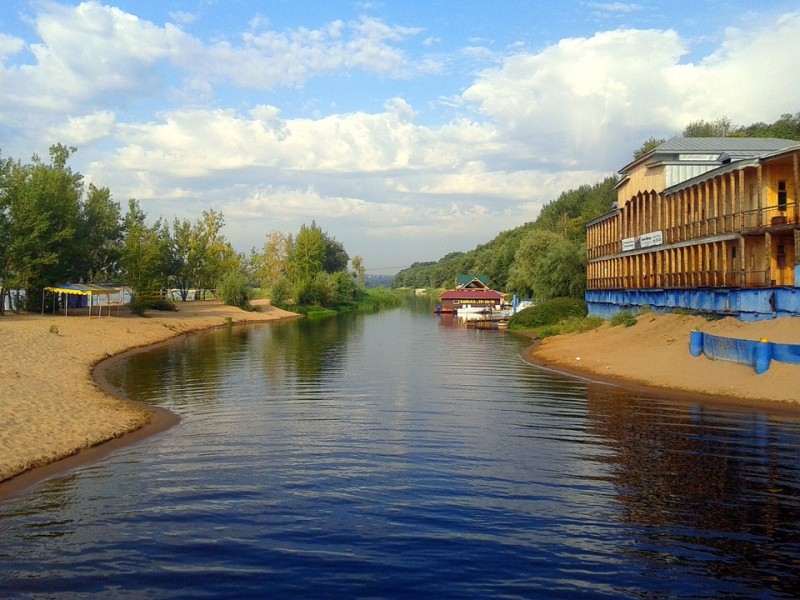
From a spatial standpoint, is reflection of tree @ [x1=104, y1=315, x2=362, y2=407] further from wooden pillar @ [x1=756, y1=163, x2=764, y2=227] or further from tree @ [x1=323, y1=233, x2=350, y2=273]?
tree @ [x1=323, y1=233, x2=350, y2=273]

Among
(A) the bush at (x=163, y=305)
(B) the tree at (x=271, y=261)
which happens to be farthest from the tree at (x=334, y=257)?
(A) the bush at (x=163, y=305)

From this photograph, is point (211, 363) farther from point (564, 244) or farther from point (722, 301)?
point (564, 244)

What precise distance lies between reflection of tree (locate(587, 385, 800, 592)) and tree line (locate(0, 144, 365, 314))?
147ft

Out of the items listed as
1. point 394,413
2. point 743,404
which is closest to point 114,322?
point 394,413

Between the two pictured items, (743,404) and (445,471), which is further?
(743,404)

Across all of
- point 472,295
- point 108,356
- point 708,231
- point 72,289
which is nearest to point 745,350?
point 708,231

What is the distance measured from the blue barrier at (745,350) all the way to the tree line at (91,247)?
4403 cm

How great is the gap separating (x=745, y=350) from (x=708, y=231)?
12187 mm

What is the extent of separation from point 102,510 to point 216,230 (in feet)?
291

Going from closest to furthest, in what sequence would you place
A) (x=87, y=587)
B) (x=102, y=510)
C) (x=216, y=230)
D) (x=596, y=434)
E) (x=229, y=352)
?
(x=87, y=587), (x=102, y=510), (x=596, y=434), (x=229, y=352), (x=216, y=230)

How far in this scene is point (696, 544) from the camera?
10461 mm

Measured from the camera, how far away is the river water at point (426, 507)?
9.33 m

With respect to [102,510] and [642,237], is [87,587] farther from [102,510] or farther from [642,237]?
[642,237]

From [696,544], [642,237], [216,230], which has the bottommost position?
[696,544]
